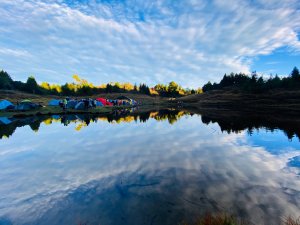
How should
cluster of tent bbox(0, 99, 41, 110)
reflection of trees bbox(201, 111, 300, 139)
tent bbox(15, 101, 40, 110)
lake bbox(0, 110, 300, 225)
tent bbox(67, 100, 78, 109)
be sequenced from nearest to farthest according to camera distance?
lake bbox(0, 110, 300, 225) < reflection of trees bbox(201, 111, 300, 139) < cluster of tent bbox(0, 99, 41, 110) < tent bbox(15, 101, 40, 110) < tent bbox(67, 100, 78, 109)

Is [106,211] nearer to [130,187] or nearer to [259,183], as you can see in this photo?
[130,187]

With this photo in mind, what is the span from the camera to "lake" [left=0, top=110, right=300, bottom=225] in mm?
8484

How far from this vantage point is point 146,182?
1171 centimetres

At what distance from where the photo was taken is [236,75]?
166 meters

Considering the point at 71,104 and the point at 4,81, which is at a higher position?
the point at 4,81

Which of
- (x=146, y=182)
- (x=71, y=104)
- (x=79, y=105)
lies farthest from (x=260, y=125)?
(x=71, y=104)

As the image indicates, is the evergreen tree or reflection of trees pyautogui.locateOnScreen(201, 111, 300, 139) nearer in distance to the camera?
reflection of trees pyautogui.locateOnScreen(201, 111, 300, 139)

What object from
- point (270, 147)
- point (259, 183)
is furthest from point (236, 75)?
point (259, 183)

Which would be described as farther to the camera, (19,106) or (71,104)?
(71,104)

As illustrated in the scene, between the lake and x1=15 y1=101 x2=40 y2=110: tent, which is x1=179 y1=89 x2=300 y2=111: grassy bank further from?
x1=15 y1=101 x2=40 y2=110: tent

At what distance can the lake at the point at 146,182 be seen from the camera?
27.8ft

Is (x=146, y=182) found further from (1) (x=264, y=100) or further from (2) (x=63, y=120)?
(1) (x=264, y=100)

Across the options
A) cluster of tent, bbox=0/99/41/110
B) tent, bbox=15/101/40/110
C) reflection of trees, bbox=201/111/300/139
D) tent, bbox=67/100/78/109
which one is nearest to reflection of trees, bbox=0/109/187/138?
tent, bbox=15/101/40/110

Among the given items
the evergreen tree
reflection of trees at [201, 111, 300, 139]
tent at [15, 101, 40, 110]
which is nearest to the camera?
reflection of trees at [201, 111, 300, 139]
